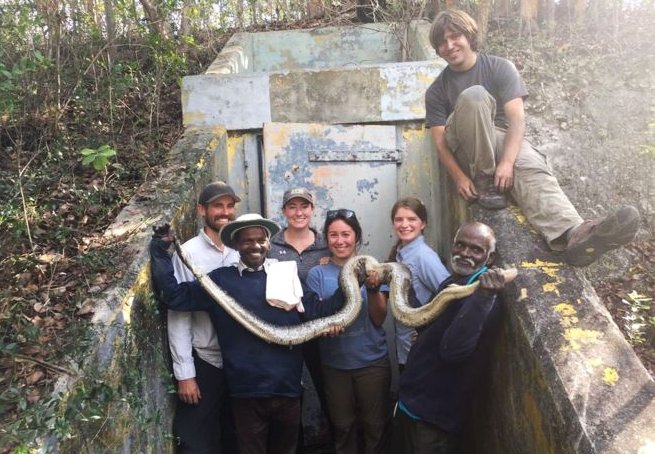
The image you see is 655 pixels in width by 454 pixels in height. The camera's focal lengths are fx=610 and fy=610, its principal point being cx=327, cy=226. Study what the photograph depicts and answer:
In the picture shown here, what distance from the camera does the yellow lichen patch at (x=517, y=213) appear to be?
421cm

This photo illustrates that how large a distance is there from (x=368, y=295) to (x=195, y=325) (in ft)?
3.75

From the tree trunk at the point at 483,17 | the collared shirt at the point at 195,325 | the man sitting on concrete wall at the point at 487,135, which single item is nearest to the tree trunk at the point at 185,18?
the tree trunk at the point at 483,17

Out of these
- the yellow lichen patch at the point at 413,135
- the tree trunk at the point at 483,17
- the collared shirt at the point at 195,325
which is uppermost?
the tree trunk at the point at 483,17

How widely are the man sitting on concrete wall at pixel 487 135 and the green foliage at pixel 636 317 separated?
128cm

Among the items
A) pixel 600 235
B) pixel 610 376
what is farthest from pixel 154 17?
pixel 610 376

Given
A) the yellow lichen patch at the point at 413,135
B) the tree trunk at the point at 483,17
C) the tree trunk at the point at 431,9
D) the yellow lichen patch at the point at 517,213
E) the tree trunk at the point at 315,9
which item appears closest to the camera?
the yellow lichen patch at the point at 517,213

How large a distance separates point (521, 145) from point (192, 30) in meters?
7.11

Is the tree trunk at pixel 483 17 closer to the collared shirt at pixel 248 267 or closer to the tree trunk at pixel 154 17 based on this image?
the tree trunk at pixel 154 17

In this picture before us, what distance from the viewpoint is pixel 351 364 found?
4.08 metres

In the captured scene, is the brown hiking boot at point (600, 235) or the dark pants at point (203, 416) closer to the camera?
the brown hiking boot at point (600, 235)

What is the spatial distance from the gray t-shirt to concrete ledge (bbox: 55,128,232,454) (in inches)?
79.7

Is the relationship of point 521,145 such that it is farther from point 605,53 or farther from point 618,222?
point 605,53

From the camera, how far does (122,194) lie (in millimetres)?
4746

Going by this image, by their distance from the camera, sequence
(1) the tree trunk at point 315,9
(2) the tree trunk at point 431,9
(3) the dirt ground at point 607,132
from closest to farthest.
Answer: (3) the dirt ground at point 607,132 < (2) the tree trunk at point 431,9 < (1) the tree trunk at point 315,9
